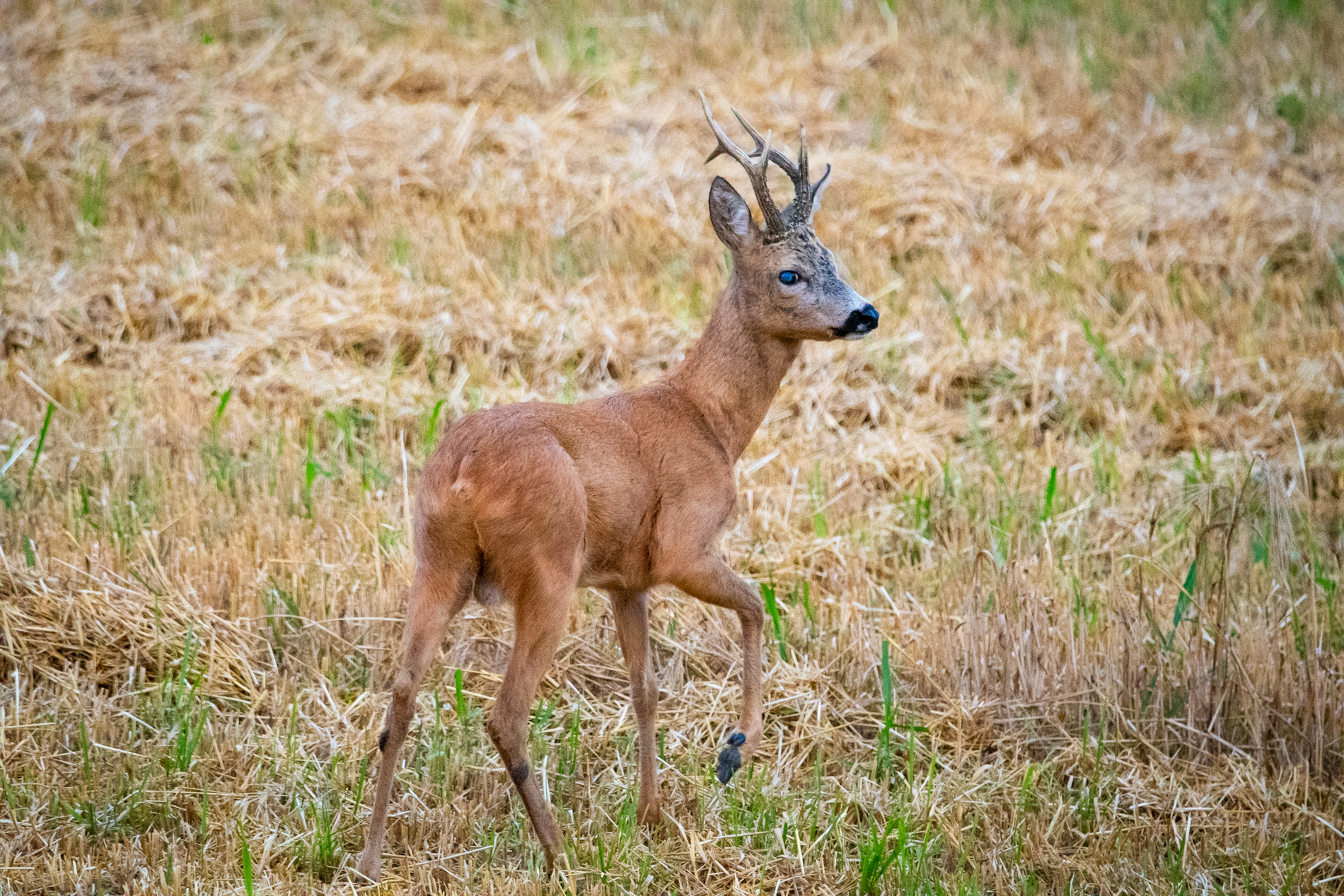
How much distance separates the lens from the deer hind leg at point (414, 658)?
12.8 ft

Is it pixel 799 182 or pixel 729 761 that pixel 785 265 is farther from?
pixel 729 761

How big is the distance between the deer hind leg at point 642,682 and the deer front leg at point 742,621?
283 mm

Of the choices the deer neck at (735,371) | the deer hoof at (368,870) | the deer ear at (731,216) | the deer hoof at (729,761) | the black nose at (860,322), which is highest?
the deer ear at (731,216)

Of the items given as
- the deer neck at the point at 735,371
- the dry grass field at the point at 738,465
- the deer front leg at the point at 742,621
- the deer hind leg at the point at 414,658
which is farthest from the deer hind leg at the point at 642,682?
the deer hind leg at the point at 414,658

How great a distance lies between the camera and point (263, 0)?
479 inches

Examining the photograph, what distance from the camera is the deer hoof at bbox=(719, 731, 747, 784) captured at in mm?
4121

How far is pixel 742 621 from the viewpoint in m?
4.38

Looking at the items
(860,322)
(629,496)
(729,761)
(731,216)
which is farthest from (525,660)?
(731,216)

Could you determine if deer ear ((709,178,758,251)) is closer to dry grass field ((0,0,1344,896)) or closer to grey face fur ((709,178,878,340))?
grey face fur ((709,178,878,340))

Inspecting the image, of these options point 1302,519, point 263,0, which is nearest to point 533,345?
point 1302,519

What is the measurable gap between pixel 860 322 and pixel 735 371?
439 millimetres

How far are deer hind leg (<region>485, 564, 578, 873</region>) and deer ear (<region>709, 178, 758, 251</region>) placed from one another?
53.0 inches

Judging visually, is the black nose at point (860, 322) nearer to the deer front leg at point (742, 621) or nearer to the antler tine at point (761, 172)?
the antler tine at point (761, 172)

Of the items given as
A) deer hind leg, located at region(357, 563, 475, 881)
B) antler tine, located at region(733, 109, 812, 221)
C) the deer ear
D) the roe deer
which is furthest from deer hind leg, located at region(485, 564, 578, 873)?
antler tine, located at region(733, 109, 812, 221)
